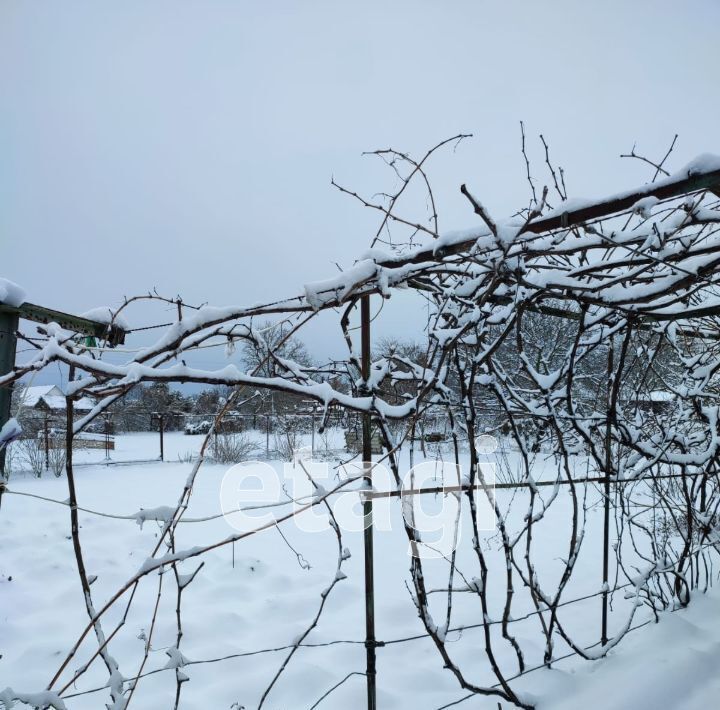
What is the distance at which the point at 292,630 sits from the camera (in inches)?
97.3

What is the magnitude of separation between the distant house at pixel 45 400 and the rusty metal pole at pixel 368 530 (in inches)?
23.8

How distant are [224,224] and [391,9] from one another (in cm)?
384

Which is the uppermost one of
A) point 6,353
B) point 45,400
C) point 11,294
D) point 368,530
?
point 45,400

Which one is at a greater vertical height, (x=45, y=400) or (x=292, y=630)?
(x=45, y=400)

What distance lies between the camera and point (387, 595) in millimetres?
2844

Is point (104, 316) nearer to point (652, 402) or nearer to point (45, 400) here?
point (652, 402)

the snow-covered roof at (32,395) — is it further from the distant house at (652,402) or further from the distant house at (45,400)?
the distant house at (652,402)

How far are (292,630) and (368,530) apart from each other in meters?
1.71

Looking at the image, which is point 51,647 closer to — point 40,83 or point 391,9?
point 391,9

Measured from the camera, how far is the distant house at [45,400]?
786mm

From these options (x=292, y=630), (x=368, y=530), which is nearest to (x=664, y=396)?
(x=292, y=630)

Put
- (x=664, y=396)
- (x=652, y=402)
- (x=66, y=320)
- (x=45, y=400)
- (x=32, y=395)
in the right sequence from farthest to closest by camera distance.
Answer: (x=45, y=400) → (x=664, y=396) → (x=32, y=395) → (x=652, y=402) → (x=66, y=320)

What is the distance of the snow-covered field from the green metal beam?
2.18 feet

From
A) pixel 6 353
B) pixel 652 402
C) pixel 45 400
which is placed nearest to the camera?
pixel 6 353
